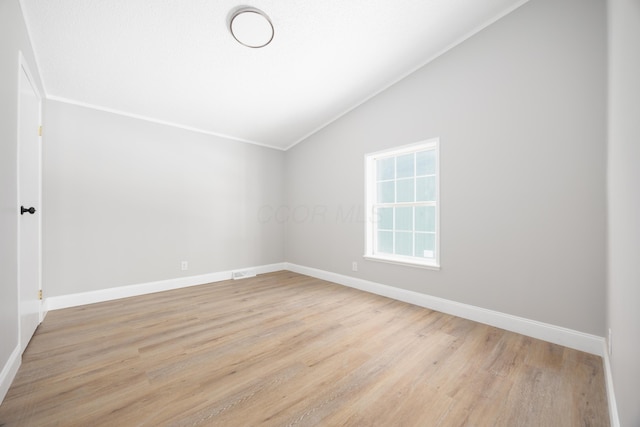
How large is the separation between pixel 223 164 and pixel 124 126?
1.37m

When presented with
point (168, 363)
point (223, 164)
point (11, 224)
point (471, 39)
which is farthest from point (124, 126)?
point (471, 39)

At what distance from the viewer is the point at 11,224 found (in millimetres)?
1622

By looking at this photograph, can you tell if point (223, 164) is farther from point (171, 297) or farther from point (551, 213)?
point (551, 213)

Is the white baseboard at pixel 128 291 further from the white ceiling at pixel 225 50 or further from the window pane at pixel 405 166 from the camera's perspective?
the window pane at pixel 405 166

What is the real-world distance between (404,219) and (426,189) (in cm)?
49

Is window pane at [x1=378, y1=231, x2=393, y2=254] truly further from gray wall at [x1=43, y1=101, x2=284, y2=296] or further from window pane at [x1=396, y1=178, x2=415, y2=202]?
gray wall at [x1=43, y1=101, x2=284, y2=296]

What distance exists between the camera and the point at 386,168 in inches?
141

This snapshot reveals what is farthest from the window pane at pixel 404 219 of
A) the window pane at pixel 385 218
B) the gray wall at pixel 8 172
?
the gray wall at pixel 8 172

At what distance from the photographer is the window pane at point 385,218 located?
11.5ft

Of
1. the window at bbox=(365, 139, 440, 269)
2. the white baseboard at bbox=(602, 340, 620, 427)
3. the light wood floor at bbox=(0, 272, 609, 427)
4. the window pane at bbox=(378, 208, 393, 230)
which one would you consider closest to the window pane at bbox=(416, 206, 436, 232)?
Result: the window at bbox=(365, 139, 440, 269)

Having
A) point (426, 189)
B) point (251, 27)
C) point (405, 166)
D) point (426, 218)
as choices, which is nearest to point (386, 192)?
point (405, 166)

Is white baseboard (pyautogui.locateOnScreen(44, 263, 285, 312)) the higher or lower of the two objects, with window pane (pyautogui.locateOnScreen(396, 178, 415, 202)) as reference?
lower

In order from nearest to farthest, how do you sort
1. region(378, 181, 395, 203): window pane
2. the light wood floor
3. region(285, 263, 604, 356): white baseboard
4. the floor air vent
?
1. the light wood floor
2. region(285, 263, 604, 356): white baseboard
3. region(378, 181, 395, 203): window pane
4. the floor air vent

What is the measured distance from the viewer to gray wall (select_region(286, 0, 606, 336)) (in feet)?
6.63
